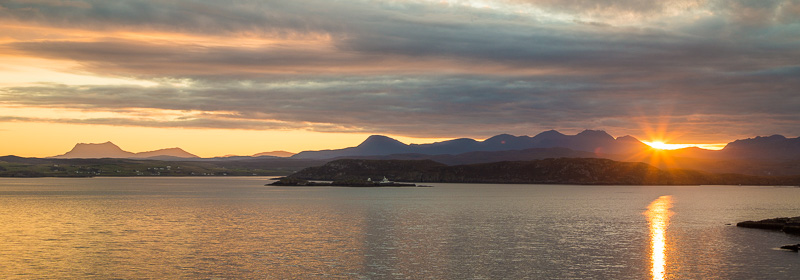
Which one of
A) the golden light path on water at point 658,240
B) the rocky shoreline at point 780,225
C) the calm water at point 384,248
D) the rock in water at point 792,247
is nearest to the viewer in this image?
the calm water at point 384,248

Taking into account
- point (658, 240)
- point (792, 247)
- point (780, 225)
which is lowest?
point (658, 240)

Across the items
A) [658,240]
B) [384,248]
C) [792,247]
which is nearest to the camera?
[792,247]

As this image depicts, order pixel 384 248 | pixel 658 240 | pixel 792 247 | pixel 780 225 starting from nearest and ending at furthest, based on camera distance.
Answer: pixel 792 247 < pixel 384 248 < pixel 658 240 < pixel 780 225

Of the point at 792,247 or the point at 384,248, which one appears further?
the point at 384,248

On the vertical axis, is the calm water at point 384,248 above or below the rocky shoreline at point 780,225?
below

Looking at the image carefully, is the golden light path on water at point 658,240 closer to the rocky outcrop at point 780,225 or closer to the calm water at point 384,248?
the calm water at point 384,248

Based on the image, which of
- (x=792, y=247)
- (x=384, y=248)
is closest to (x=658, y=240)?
(x=792, y=247)

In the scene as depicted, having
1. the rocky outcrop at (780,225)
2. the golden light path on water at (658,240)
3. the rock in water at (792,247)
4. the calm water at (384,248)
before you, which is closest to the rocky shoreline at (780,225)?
the rocky outcrop at (780,225)

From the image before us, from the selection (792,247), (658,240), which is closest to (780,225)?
(658,240)

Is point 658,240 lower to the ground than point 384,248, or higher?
higher

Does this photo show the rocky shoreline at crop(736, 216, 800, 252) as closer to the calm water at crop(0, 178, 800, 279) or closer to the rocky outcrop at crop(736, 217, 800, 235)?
the rocky outcrop at crop(736, 217, 800, 235)

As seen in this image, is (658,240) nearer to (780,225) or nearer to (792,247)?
(792,247)

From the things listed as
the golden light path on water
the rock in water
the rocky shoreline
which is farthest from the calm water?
the rocky shoreline

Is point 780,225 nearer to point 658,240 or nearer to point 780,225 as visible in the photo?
point 780,225
